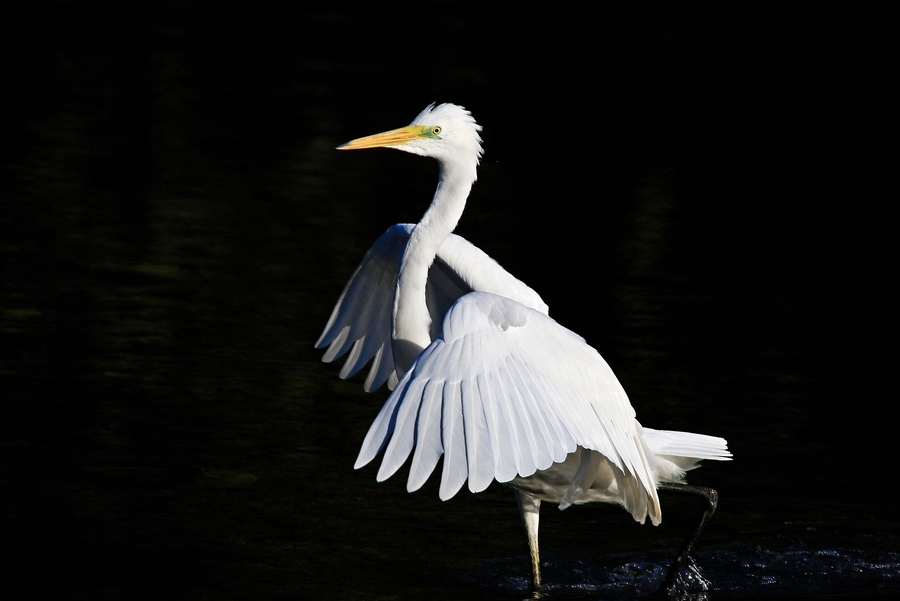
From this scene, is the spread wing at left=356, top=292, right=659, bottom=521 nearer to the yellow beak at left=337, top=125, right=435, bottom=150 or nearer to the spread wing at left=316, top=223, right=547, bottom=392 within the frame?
the yellow beak at left=337, top=125, right=435, bottom=150

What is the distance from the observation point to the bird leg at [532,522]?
21.0 feet

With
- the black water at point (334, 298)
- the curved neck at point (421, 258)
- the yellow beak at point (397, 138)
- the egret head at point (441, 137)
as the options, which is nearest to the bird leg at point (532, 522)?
the black water at point (334, 298)

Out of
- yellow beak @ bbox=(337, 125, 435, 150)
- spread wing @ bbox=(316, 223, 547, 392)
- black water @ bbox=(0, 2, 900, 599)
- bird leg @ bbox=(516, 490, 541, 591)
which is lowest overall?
black water @ bbox=(0, 2, 900, 599)

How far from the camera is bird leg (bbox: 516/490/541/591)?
639cm

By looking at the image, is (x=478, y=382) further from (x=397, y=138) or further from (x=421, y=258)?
(x=397, y=138)

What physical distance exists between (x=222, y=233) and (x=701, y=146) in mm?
6469

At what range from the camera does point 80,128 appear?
14.7m

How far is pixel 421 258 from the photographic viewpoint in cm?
647

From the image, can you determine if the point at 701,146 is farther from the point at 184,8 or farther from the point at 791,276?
the point at 184,8

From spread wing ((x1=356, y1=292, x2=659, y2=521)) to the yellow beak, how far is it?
0.98 m

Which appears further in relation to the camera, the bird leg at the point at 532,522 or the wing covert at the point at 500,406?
the bird leg at the point at 532,522

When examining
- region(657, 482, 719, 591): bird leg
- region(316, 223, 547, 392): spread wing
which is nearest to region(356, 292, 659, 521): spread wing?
region(657, 482, 719, 591): bird leg

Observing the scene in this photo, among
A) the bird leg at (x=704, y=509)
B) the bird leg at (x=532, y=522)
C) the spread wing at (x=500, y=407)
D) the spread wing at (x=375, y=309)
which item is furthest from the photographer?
the spread wing at (x=375, y=309)

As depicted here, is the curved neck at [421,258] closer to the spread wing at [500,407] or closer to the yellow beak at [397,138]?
the yellow beak at [397,138]
